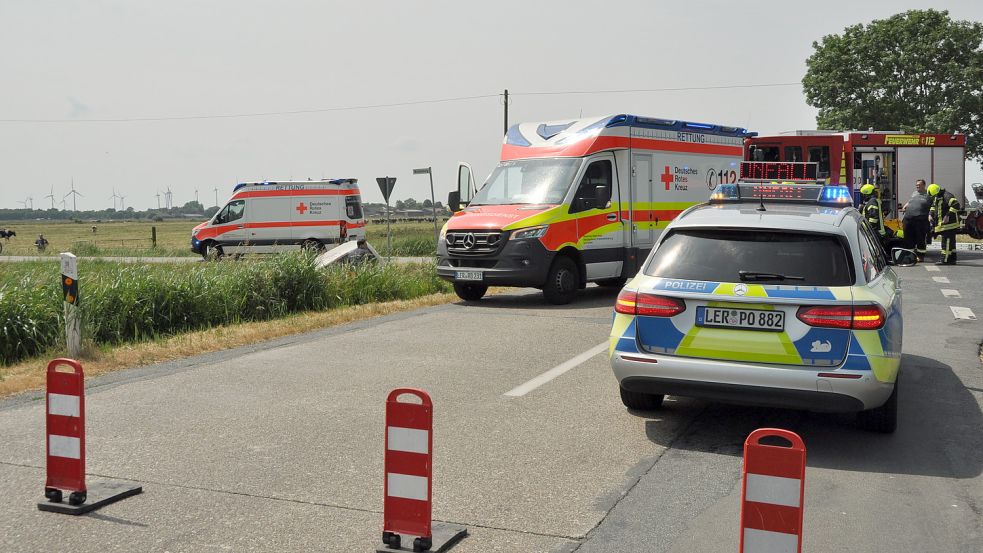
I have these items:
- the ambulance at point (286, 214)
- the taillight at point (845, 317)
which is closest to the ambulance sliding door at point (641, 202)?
the taillight at point (845, 317)

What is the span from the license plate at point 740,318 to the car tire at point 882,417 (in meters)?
0.98

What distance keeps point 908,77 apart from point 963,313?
3868 centimetres

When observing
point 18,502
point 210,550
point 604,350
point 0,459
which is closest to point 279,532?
point 210,550

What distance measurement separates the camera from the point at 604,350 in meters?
10.2

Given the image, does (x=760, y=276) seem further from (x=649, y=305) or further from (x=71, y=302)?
(x=71, y=302)

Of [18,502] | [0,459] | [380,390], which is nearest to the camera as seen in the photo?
[18,502]

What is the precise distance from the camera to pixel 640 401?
23.4 ft

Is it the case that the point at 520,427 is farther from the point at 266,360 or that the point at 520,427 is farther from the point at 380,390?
the point at 266,360

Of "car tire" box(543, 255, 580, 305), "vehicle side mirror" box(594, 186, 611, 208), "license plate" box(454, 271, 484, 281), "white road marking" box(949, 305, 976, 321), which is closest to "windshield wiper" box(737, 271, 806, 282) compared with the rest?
"white road marking" box(949, 305, 976, 321)

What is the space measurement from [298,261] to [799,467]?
12.4 metres

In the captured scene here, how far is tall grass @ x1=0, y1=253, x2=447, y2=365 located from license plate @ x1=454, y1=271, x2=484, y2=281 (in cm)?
184

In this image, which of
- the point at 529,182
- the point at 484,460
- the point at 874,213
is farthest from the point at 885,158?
the point at 484,460

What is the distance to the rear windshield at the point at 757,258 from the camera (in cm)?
613

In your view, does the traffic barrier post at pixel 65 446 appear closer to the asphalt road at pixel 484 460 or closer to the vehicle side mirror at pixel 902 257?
the asphalt road at pixel 484 460
